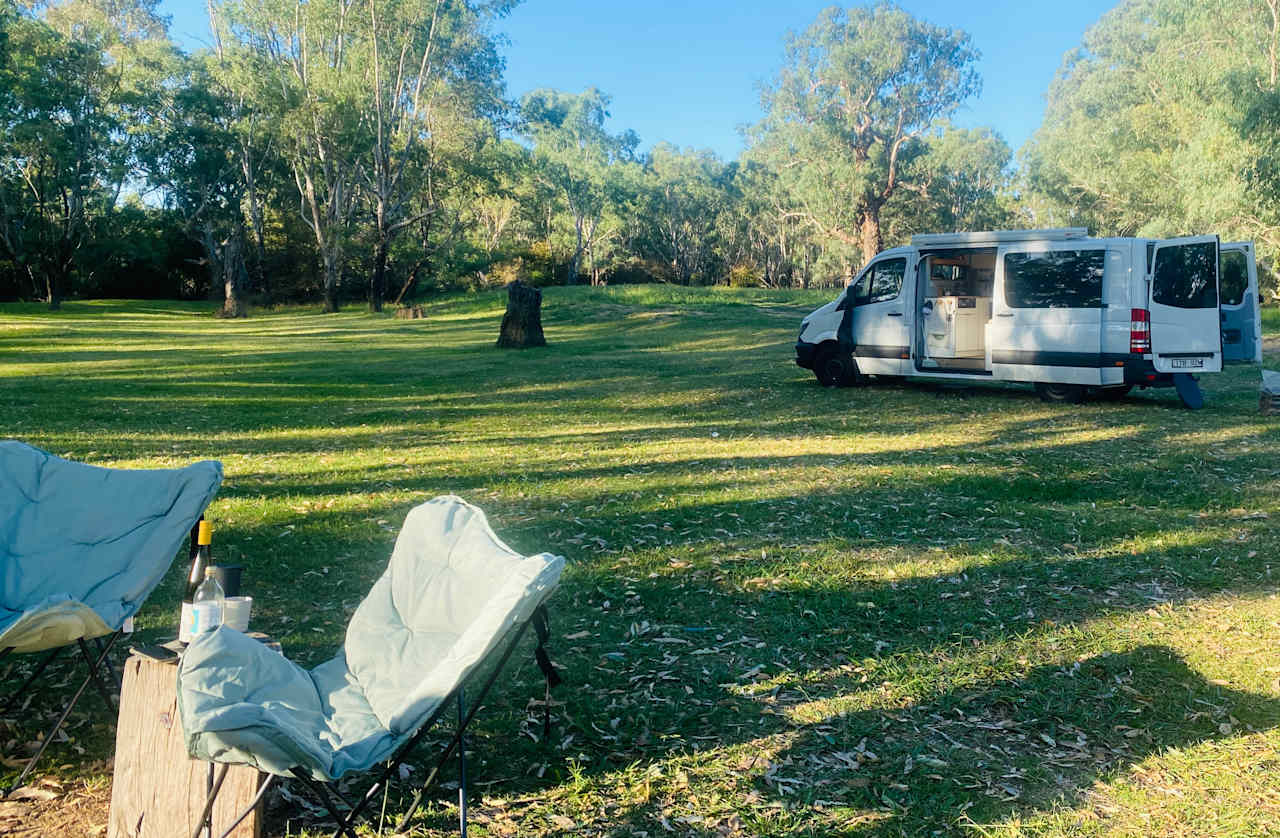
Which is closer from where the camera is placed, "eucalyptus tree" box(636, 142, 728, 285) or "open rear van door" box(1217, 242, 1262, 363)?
"open rear van door" box(1217, 242, 1262, 363)

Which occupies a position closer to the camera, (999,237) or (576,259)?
(999,237)

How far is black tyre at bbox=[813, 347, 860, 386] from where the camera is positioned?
601 inches

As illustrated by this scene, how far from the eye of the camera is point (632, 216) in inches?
2788

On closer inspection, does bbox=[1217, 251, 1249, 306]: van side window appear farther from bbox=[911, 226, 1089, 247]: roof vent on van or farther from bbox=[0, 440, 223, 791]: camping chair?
bbox=[0, 440, 223, 791]: camping chair

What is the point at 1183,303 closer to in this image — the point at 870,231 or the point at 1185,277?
the point at 1185,277

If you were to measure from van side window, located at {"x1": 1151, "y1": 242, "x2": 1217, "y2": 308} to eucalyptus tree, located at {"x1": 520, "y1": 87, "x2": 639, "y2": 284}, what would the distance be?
156ft

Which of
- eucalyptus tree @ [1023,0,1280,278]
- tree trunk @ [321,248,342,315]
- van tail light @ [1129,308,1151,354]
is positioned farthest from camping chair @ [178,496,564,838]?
tree trunk @ [321,248,342,315]

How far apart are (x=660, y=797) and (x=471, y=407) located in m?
10.8

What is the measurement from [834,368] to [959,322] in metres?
2.24

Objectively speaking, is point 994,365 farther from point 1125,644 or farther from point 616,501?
point 1125,644

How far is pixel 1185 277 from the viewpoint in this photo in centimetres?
1208

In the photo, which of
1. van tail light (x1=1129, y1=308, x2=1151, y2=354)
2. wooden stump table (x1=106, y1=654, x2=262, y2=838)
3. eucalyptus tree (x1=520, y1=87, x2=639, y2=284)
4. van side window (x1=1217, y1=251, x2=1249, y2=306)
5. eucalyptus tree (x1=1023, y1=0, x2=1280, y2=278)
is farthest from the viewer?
eucalyptus tree (x1=520, y1=87, x2=639, y2=284)

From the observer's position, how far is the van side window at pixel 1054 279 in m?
12.3

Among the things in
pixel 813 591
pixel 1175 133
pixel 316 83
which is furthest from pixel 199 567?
pixel 316 83
